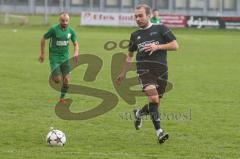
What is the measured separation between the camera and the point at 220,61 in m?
30.5

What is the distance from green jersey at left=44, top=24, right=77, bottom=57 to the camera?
16672 mm

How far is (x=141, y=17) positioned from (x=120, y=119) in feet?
11.7

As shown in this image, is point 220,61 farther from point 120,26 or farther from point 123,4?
point 123,4

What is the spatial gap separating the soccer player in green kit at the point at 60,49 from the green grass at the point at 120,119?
2.40 ft

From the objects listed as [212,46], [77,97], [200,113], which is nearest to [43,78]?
[77,97]

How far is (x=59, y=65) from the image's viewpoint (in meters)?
17.0

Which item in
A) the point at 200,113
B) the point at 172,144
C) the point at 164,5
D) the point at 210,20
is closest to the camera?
the point at 172,144

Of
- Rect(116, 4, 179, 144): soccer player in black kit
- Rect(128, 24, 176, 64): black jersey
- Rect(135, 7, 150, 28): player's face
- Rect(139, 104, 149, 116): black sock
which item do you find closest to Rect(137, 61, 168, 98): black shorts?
Rect(116, 4, 179, 144): soccer player in black kit

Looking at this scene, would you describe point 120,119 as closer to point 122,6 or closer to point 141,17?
point 141,17

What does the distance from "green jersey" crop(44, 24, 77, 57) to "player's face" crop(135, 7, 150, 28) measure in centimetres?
536

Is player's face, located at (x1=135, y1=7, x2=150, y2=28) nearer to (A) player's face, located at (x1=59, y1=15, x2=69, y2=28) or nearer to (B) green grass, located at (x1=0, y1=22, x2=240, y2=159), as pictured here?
(B) green grass, located at (x1=0, y1=22, x2=240, y2=159)

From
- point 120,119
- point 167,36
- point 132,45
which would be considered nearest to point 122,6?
point 120,119

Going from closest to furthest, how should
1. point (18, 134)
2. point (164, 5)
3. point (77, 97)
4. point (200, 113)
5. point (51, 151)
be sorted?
point (51, 151)
point (18, 134)
point (200, 113)
point (77, 97)
point (164, 5)

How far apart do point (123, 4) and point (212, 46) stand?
43.9 metres
